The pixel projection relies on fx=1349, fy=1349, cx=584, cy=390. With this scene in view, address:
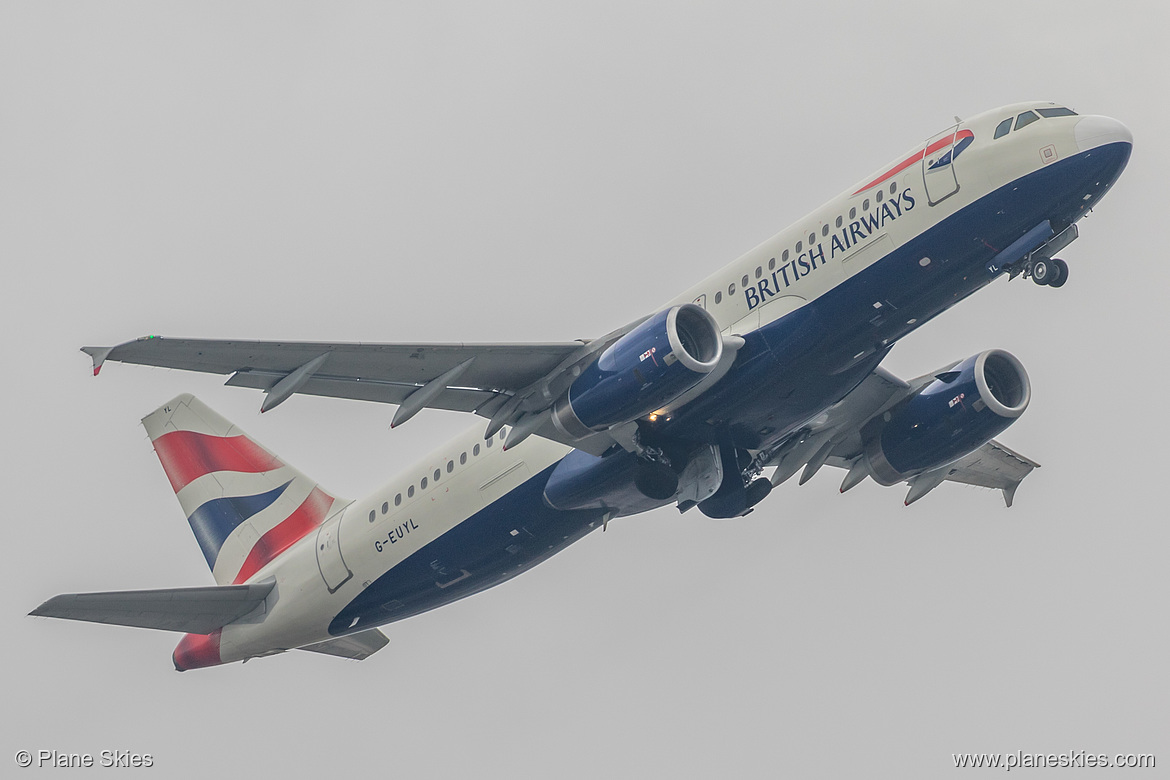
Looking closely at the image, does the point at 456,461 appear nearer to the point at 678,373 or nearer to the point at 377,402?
the point at 377,402

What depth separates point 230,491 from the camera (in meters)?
33.1

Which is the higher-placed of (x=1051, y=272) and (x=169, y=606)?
(x=1051, y=272)

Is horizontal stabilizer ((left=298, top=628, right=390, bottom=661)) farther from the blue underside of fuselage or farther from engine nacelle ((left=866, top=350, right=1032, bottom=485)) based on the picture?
engine nacelle ((left=866, top=350, right=1032, bottom=485))

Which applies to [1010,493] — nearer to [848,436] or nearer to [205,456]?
[848,436]

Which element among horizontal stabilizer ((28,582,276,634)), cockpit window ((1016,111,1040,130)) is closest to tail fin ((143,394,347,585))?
horizontal stabilizer ((28,582,276,634))

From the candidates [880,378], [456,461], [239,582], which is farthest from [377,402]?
[880,378]

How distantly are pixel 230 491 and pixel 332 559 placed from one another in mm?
5026

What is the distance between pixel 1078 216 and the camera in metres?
23.3

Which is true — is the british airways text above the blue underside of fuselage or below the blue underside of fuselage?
above

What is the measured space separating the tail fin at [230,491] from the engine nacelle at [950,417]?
512 inches

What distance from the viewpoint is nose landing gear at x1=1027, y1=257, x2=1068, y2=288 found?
75.6 ft

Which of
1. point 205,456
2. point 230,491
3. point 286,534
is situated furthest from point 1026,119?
point 205,456

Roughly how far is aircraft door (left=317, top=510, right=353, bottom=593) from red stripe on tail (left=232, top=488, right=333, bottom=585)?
1.72 meters

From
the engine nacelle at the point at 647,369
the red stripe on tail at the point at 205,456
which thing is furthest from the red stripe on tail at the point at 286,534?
the engine nacelle at the point at 647,369
